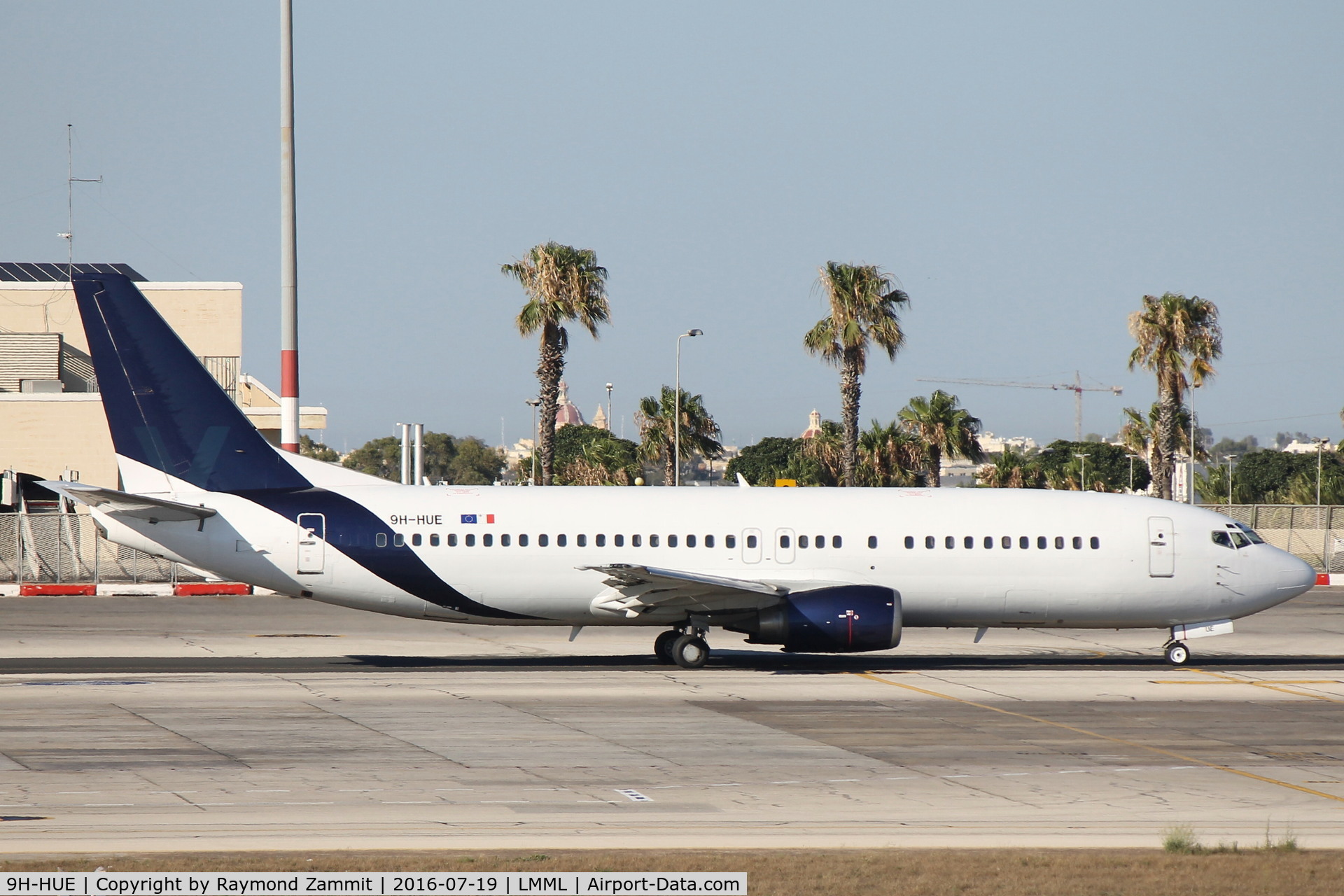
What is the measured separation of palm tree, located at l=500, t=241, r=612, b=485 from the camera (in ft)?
175

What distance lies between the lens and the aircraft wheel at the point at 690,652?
87.6 ft

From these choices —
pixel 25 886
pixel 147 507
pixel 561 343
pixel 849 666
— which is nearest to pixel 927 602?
pixel 849 666

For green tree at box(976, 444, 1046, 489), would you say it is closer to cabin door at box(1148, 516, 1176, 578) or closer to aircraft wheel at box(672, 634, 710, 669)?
cabin door at box(1148, 516, 1176, 578)

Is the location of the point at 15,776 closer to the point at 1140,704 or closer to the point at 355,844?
the point at 355,844

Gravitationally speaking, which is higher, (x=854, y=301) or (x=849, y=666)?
(x=854, y=301)

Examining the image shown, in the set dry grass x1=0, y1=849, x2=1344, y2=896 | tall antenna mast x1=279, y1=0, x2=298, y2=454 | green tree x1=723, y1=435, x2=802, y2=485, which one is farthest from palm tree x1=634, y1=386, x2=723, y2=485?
green tree x1=723, y1=435, x2=802, y2=485

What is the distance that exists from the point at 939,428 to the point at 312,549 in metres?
49.3

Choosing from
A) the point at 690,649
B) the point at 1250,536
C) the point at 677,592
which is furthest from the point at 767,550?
the point at 1250,536

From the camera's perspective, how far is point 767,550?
2695cm

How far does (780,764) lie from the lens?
55.6 feet

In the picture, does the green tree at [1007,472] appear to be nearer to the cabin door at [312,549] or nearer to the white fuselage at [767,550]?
the white fuselage at [767,550]

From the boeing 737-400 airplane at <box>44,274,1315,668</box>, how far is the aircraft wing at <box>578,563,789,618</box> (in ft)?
0.18

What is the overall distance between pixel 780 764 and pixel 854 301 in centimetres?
4281

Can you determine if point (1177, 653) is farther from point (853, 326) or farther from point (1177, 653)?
point (853, 326)
